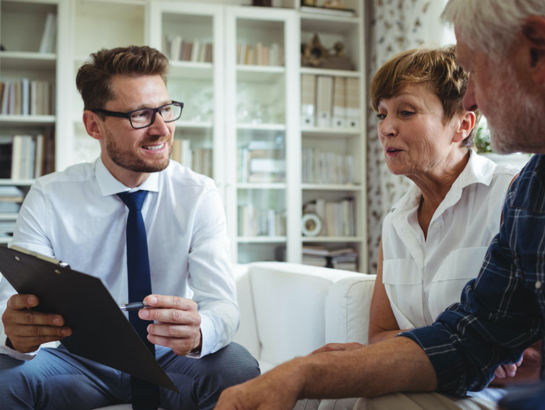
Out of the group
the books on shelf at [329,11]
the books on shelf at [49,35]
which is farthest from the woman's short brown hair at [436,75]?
the books on shelf at [49,35]

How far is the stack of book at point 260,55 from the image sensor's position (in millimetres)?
3344

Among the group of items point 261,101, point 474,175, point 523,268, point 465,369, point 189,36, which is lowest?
point 465,369

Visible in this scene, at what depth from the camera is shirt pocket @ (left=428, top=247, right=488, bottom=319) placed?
3.59 ft

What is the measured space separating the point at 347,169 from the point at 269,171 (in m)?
0.58

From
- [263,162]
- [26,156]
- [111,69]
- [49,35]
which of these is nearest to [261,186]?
[263,162]

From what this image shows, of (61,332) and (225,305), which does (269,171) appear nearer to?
(225,305)

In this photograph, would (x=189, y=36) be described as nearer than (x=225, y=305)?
No

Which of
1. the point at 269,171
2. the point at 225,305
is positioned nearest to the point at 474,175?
the point at 225,305

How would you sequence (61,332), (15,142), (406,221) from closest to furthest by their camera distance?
(61,332) → (406,221) → (15,142)

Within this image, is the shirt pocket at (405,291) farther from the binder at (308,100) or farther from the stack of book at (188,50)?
the stack of book at (188,50)

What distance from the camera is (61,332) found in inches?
40.0

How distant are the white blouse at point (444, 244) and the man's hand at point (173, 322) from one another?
512 millimetres

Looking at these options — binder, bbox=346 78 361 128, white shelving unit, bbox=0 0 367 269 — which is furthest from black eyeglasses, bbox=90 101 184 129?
binder, bbox=346 78 361 128

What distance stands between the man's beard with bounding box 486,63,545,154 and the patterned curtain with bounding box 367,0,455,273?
236 centimetres
